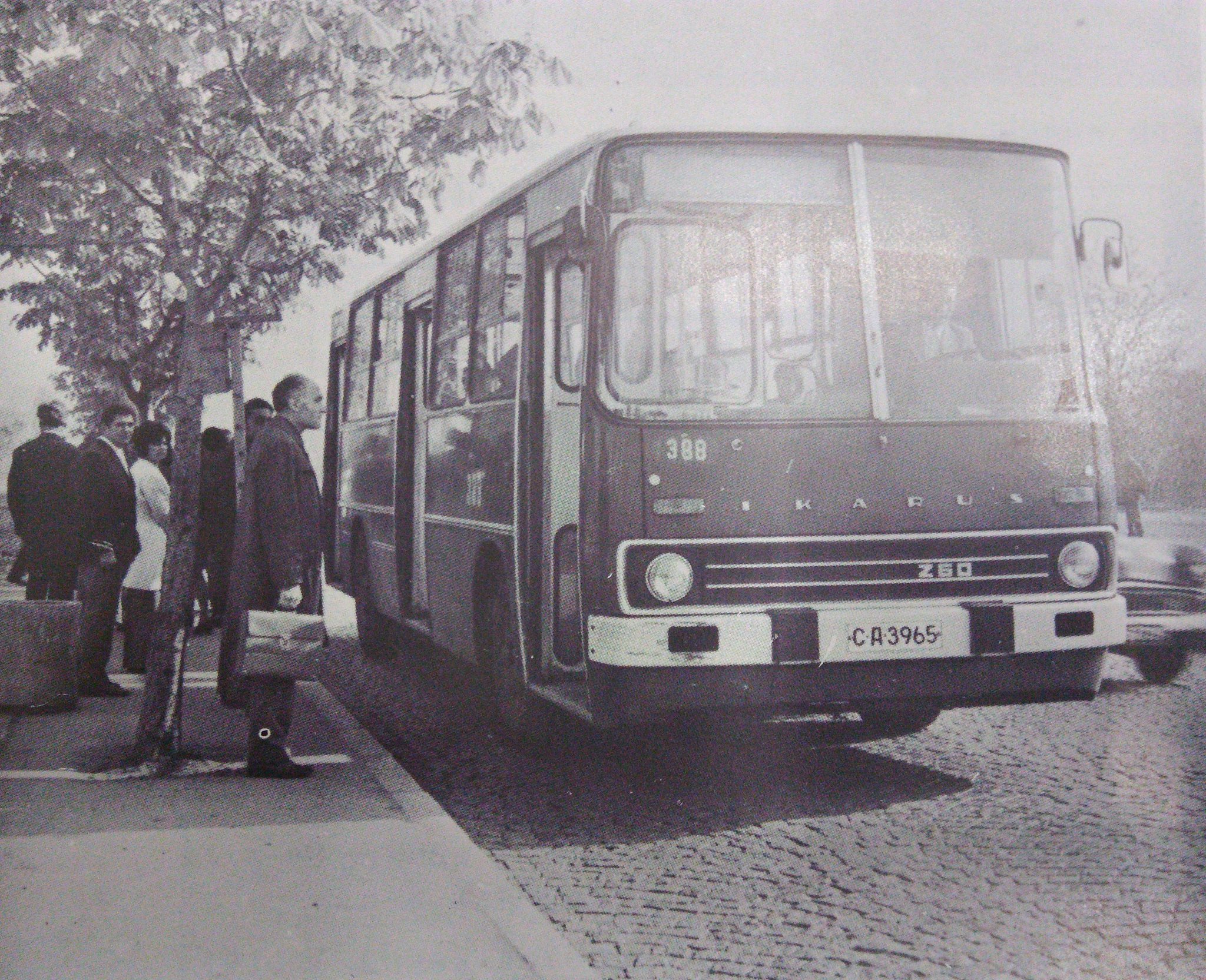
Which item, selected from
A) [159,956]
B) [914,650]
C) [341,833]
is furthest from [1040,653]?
[159,956]

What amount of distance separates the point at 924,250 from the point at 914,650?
69.5 inches

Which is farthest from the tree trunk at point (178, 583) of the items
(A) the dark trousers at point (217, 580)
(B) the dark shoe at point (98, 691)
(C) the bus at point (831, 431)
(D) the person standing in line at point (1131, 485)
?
(D) the person standing in line at point (1131, 485)

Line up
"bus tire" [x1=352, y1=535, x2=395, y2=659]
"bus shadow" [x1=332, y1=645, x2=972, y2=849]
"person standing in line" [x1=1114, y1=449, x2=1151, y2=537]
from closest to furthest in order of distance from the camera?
"bus shadow" [x1=332, y1=645, x2=972, y2=849]
"person standing in line" [x1=1114, y1=449, x2=1151, y2=537]
"bus tire" [x1=352, y1=535, x2=395, y2=659]

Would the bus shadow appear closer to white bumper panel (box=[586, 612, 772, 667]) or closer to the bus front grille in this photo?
white bumper panel (box=[586, 612, 772, 667])

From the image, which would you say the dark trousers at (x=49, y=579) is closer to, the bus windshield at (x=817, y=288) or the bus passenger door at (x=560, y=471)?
the bus passenger door at (x=560, y=471)

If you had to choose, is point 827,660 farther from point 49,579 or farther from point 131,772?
point 49,579

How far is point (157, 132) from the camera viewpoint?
9.48 metres

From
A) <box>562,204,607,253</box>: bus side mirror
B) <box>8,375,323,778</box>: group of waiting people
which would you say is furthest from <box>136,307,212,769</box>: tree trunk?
<box>562,204,607,253</box>: bus side mirror

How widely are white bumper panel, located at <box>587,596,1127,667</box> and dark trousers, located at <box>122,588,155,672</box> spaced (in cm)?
556

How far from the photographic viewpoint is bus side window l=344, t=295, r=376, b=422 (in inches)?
500

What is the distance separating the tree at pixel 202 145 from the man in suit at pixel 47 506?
60 centimetres

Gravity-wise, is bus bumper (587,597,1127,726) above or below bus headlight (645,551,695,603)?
below

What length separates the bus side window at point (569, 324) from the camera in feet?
24.1

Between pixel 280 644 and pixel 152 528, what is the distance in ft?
14.4
